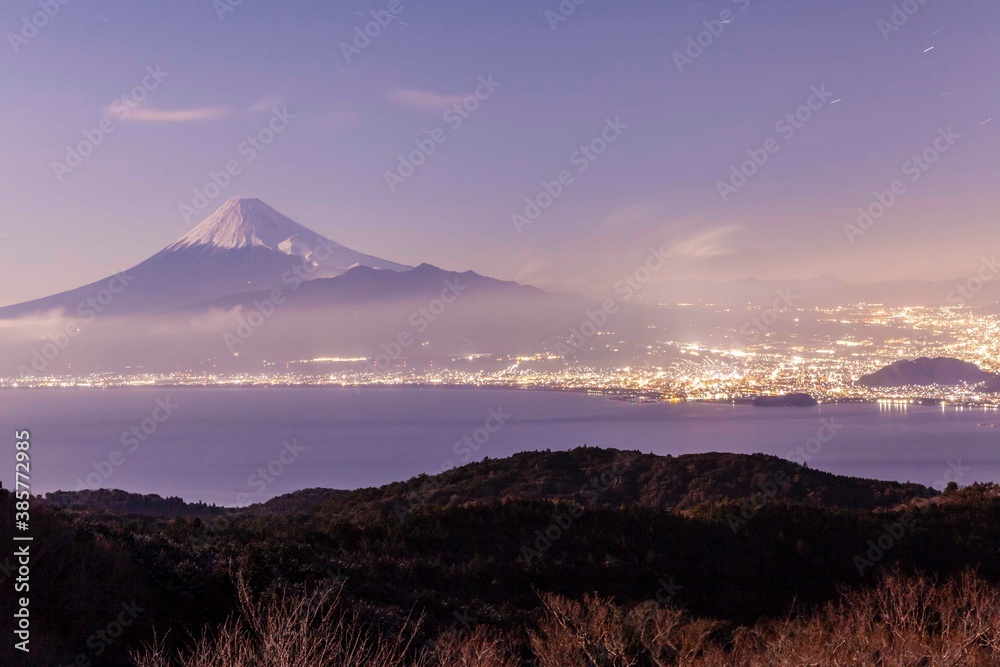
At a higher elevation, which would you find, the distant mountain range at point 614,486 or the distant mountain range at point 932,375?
the distant mountain range at point 614,486

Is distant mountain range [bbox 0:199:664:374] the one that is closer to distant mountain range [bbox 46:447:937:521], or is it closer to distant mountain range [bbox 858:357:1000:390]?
distant mountain range [bbox 858:357:1000:390]

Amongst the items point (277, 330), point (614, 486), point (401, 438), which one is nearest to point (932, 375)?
point (401, 438)

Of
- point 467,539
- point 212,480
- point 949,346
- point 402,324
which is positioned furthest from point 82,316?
point 467,539

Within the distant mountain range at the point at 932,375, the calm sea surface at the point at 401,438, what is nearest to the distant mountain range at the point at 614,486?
the calm sea surface at the point at 401,438

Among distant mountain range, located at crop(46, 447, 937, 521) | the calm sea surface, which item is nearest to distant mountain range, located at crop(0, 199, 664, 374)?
the calm sea surface

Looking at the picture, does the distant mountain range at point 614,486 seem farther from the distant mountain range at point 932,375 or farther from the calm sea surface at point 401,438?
the distant mountain range at point 932,375

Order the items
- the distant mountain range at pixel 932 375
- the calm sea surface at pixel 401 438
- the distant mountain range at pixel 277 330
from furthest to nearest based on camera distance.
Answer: the distant mountain range at pixel 277 330
the distant mountain range at pixel 932 375
the calm sea surface at pixel 401 438
